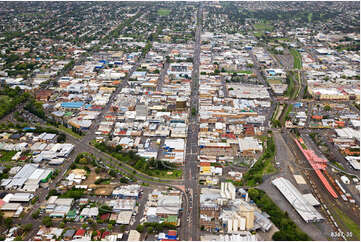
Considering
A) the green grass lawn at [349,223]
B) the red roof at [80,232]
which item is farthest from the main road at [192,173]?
the green grass lawn at [349,223]

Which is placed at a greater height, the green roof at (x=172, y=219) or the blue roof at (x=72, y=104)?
the green roof at (x=172, y=219)

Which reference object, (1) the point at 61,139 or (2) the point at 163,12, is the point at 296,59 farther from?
(2) the point at 163,12

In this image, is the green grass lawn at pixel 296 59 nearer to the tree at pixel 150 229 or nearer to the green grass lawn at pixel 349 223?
the green grass lawn at pixel 349 223

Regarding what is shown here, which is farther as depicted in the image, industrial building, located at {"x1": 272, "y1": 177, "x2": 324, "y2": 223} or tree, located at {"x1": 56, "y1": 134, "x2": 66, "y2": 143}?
tree, located at {"x1": 56, "y1": 134, "x2": 66, "y2": 143}

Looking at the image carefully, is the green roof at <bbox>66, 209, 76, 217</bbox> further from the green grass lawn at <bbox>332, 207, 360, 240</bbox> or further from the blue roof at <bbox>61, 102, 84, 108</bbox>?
the blue roof at <bbox>61, 102, 84, 108</bbox>

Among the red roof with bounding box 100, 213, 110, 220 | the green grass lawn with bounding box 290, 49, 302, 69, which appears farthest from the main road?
the green grass lawn with bounding box 290, 49, 302, 69

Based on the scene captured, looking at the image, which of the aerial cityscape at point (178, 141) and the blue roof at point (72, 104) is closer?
the aerial cityscape at point (178, 141)
